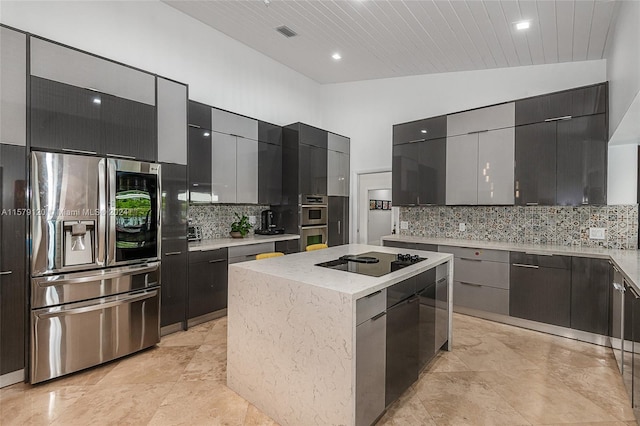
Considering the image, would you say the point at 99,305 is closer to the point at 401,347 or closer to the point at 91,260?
the point at 91,260

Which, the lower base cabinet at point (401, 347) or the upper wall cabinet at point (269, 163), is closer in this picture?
the lower base cabinet at point (401, 347)

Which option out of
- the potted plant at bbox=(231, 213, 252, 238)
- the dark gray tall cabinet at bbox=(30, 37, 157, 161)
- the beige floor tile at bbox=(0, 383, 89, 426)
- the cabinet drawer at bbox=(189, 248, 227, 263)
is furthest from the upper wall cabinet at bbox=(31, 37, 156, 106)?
the beige floor tile at bbox=(0, 383, 89, 426)

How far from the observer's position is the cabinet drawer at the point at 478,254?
366 centimetres

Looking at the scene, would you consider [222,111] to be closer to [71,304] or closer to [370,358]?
[71,304]

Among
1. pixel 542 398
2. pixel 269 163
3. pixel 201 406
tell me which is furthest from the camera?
pixel 269 163

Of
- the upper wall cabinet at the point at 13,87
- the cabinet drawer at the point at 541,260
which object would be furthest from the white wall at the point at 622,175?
the upper wall cabinet at the point at 13,87

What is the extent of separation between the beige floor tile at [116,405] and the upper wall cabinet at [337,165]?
3.70 metres

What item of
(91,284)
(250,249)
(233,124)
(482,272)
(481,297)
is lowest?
(481,297)

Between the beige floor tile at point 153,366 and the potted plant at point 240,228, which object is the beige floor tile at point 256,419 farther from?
the potted plant at point 240,228

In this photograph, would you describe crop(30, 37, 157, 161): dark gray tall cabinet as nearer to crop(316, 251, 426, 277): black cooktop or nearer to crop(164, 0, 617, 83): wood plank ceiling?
crop(164, 0, 617, 83): wood plank ceiling

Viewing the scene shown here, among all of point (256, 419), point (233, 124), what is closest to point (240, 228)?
point (233, 124)

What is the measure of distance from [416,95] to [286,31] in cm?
227

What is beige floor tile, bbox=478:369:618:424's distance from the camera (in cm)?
207

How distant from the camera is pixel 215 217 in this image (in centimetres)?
→ 438
